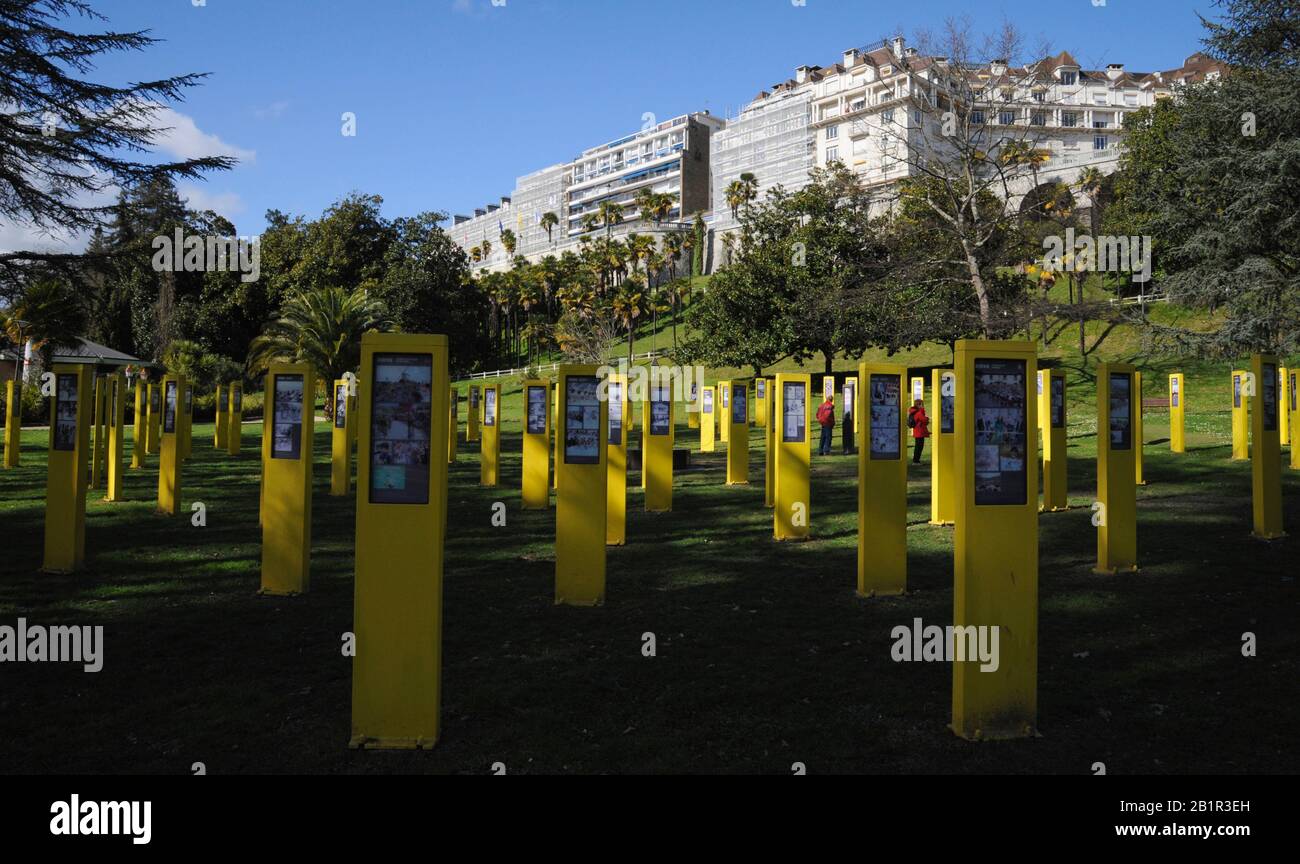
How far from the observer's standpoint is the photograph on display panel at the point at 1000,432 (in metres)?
5.16

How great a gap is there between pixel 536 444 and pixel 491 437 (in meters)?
3.57

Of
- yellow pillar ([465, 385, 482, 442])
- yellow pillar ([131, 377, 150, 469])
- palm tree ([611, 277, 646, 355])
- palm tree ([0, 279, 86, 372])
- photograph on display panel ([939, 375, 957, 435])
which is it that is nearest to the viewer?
photograph on display panel ([939, 375, 957, 435])

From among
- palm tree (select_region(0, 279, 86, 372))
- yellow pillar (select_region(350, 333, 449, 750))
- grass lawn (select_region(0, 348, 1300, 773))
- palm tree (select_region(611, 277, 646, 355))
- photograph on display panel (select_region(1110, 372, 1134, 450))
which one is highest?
palm tree (select_region(611, 277, 646, 355))

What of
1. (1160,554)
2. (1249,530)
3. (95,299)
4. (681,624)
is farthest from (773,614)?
(95,299)

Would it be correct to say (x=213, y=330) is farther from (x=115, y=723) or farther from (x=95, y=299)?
(x=115, y=723)

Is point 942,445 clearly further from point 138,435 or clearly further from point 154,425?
point 154,425

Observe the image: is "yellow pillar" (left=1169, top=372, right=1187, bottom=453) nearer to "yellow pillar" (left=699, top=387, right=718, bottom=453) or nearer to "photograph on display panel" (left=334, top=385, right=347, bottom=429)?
"yellow pillar" (left=699, top=387, right=718, bottom=453)

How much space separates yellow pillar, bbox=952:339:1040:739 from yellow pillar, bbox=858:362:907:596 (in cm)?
334

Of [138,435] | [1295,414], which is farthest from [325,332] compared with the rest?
[1295,414]

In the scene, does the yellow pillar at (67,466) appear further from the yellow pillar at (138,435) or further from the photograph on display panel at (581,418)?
the yellow pillar at (138,435)

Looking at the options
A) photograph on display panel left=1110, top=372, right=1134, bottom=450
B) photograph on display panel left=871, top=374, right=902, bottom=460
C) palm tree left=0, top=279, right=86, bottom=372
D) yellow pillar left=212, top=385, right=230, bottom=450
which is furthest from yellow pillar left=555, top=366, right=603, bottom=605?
palm tree left=0, top=279, right=86, bottom=372

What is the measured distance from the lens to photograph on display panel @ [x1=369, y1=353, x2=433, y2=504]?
4.88 m

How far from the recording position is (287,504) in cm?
852
